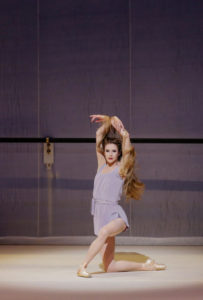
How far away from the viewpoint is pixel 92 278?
3898 mm

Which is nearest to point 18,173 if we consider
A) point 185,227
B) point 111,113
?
point 111,113

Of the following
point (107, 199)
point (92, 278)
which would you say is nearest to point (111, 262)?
point (92, 278)

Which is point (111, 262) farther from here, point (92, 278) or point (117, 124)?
point (117, 124)

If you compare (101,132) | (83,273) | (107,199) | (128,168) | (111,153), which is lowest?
(83,273)

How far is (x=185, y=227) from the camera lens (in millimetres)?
5703

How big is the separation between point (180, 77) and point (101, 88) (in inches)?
30.6

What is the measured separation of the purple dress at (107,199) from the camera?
4051 millimetres

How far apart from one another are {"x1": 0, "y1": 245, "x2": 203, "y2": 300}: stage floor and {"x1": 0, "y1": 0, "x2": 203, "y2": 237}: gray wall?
53 centimetres

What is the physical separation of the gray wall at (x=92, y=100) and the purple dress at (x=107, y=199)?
5.31 feet

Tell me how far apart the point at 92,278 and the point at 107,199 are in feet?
1.80

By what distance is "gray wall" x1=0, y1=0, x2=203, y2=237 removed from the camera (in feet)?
18.6

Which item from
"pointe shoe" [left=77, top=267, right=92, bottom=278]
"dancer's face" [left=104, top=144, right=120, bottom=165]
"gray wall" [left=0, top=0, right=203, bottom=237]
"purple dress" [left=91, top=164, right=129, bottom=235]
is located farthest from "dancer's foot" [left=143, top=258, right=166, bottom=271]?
"gray wall" [left=0, top=0, right=203, bottom=237]

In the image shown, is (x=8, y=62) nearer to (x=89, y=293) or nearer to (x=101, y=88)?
(x=101, y=88)

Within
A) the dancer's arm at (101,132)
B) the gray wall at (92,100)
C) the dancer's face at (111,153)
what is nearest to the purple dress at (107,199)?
the dancer's face at (111,153)
